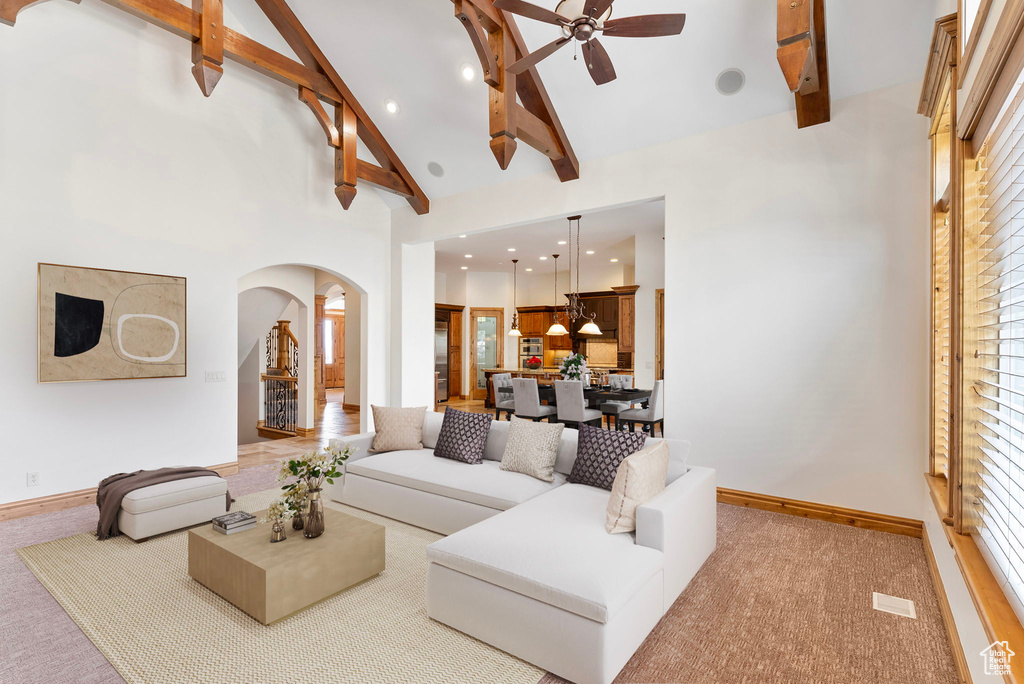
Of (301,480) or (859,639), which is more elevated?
(301,480)

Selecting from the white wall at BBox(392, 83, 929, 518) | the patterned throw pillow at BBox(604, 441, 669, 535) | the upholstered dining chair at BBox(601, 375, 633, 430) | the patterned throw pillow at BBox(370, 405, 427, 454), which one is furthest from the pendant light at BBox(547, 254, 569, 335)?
the patterned throw pillow at BBox(604, 441, 669, 535)

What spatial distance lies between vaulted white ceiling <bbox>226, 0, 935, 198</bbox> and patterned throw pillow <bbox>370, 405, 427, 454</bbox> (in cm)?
305

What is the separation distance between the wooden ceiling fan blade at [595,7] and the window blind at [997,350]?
6.34 ft

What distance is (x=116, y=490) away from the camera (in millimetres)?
3549

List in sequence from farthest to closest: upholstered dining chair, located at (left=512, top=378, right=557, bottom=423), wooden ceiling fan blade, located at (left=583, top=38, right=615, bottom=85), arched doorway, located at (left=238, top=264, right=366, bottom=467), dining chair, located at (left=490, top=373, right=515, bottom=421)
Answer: dining chair, located at (left=490, top=373, right=515, bottom=421) < arched doorway, located at (left=238, top=264, right=366, bottom=467) < upholstered dining chair, located at (left=512, top=378, right=557, bottom=423) < wooden ceiling fan blade, located at (left=583, top=38, right=615, bottom=85)

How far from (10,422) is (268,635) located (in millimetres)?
3289

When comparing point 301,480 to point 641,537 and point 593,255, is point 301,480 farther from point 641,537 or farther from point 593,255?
point 593,255

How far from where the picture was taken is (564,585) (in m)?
2.05

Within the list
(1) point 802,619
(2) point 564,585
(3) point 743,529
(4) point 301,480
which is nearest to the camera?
(2) point 564,585

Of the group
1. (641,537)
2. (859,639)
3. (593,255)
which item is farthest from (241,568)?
(593,255)

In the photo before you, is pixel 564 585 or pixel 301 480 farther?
pixel 301 480

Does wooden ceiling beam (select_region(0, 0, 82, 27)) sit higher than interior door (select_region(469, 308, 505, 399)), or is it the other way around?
wooden ceiling beam (select_region(0, 0, 82, 27))

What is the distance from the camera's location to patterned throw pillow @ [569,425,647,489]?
3.24 m

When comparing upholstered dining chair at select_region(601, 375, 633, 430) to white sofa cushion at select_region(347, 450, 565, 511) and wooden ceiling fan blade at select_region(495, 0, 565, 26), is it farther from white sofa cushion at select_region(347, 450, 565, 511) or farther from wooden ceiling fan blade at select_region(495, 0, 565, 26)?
wooden ceiling fan blade at select_region(495, 0, 565, 26)
